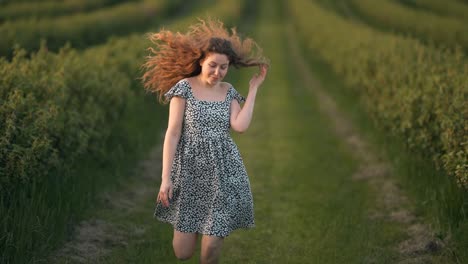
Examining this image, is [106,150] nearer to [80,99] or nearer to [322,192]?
[80,99]

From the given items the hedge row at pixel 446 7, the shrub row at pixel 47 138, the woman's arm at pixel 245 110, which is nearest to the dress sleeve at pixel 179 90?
the woman's arm at pixel 245 110

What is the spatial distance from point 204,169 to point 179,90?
600mm

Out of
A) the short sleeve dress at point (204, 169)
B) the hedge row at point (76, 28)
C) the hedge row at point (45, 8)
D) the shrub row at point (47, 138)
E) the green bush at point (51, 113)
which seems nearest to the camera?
the short sleeve dress at point (204, 169)

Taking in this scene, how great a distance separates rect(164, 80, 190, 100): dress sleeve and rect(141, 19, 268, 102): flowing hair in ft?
0.66

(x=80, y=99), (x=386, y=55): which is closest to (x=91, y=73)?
(x=80, y=99)

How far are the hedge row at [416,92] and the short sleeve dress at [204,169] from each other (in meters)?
2.29

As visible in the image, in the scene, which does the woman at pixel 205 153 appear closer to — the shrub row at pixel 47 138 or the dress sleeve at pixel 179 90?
the dress sleeve at pixel 179 90

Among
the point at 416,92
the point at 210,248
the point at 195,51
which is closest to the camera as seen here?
the point at 210,248

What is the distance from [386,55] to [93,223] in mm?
7145

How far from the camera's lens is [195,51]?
18.0ft

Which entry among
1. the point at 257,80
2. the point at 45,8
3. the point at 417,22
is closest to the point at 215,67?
the point at 257,80

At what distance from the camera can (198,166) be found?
5.45 metres

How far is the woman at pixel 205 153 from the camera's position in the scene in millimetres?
5344

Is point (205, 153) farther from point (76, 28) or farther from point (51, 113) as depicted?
point (76, 28)
